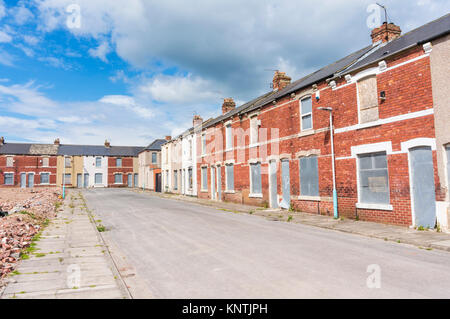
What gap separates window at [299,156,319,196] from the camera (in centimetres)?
1641

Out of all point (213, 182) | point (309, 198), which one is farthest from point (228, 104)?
point (309, 198)

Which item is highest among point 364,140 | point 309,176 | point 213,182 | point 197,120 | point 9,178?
point 197,120

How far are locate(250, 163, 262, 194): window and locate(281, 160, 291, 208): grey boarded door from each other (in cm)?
265

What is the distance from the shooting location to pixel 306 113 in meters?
17.3

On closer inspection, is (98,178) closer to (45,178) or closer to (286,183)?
(45,178)

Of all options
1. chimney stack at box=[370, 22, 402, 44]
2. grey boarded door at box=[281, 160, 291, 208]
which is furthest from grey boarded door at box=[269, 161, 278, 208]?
chimney stack at box=[370, 22, 402, 44]

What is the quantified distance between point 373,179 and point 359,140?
71.5 inches

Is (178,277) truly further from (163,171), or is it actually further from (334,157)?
(163,171)

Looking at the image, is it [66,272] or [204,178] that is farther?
[204,178]

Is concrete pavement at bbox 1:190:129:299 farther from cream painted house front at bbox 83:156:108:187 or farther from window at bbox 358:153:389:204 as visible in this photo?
cream painted house front at bbox 83:156:108:187

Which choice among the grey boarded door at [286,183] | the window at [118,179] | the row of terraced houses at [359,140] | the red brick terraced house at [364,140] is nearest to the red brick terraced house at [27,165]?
the window at [118,179]

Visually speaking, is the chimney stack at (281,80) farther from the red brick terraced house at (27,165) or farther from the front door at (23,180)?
the front door at (23,180)

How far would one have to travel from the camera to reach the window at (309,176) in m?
16.4
